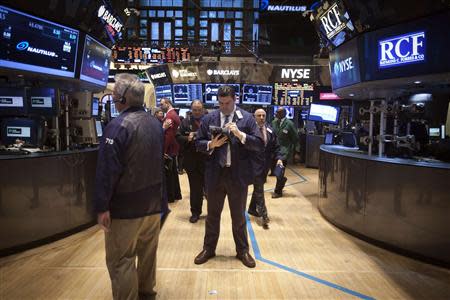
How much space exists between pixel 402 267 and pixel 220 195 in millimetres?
1977

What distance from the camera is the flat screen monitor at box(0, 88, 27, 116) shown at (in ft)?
14.5

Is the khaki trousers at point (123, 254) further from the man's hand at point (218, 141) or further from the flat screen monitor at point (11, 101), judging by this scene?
the flat screen monitor at point (11, 101)

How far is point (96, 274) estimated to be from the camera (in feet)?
10.8

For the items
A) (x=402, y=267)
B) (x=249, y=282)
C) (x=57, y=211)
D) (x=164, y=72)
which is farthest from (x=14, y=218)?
(x=164, y=72)

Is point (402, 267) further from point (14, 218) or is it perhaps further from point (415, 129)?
point (14, 218)

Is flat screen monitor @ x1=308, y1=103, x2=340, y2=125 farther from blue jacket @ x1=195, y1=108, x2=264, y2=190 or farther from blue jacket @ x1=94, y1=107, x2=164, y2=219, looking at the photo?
blue jacket @ x1=94, y1=107, x2=164, y2=219

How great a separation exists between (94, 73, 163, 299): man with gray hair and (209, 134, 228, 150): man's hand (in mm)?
882

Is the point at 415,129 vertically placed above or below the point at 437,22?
below

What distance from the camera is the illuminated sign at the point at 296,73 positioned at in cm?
1191

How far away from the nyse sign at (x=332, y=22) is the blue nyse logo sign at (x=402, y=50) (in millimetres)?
975

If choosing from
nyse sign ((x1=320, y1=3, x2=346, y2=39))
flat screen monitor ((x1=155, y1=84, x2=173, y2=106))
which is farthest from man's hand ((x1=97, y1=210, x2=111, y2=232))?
flat screen monitor ((x1=155, y1=84, x2=173, y2=106))

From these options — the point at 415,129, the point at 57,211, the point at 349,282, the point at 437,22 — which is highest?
the point at 437,22

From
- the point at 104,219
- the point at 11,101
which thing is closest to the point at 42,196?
the point at 11,101

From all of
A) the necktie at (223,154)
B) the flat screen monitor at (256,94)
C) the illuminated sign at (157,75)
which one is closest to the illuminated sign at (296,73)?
the flat screen monitor at (256,94)
